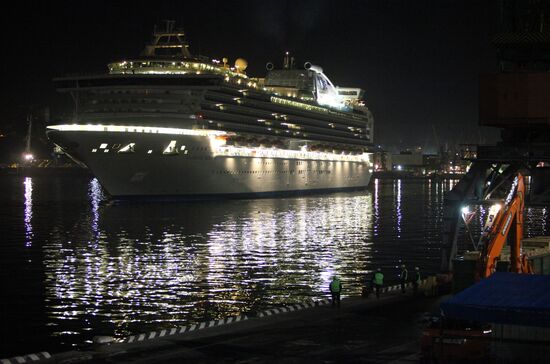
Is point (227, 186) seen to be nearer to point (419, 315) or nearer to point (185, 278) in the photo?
point (185, 278)

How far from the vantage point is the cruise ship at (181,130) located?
103 metres

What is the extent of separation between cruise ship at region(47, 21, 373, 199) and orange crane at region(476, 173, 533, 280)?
7488 centimetres

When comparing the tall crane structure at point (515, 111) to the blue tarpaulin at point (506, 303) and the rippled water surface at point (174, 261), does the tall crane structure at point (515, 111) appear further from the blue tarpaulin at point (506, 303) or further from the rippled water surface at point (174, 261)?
the blue tarpaulin at point (506, 303)

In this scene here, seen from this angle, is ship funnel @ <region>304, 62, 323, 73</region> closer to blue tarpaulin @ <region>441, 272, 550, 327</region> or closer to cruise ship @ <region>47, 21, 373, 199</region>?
cruise ship @ <region>47, 21, 373, 199</region>

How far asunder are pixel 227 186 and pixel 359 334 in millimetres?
89939

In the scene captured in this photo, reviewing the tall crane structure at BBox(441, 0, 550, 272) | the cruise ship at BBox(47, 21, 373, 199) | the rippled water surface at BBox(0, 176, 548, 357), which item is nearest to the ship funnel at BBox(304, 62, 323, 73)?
the cruise ship at BBox(47, 21, 373, 199)

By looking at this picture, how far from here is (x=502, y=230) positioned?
3050cm

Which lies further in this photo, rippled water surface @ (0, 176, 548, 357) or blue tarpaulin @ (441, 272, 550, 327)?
rippled water surface @ (0, 176, 548, 357)

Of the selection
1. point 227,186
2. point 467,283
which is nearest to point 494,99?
point 467,283

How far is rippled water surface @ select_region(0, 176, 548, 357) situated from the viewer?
1305 inches

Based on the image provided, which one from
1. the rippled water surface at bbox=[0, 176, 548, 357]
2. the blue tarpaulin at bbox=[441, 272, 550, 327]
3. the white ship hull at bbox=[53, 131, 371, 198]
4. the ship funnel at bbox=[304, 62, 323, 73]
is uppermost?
the ship funnel at bbox=[304, 62, 323, 73]

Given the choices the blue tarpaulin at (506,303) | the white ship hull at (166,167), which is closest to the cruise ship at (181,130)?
the white ship hull at (166,167)

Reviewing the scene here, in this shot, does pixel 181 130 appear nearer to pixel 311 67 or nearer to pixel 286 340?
pixel 311 67

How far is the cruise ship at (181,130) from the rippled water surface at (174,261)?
8.97m
